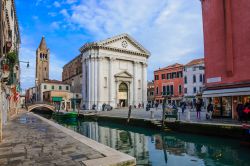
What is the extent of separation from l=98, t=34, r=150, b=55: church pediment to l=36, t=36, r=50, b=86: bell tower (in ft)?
124

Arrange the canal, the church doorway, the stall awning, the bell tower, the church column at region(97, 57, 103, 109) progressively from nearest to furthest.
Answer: the canal < the stall awning < the church column at region(97, 57, 103, 109) < the church doorway < the bell tower

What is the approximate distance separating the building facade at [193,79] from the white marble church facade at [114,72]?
8756 mm

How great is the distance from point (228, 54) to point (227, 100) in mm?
3257

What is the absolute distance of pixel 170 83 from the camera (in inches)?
2158

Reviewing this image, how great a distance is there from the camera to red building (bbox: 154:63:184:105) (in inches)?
2072

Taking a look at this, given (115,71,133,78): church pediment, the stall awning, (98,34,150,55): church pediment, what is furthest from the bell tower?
the stall awning

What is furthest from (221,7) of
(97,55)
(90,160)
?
(97,55)

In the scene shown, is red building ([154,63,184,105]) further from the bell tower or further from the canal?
the canal

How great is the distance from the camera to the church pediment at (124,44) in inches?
1823

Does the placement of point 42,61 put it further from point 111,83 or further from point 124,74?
point 111,83

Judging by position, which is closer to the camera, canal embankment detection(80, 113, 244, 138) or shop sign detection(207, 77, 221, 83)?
canal embankment detection(80, 113, 244, 138)

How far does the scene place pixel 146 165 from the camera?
331 inches

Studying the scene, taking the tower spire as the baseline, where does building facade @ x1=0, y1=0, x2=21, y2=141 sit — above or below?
below

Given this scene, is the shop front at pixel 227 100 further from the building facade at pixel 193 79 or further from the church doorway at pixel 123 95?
the church doorway at pixel 123 95
